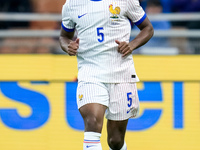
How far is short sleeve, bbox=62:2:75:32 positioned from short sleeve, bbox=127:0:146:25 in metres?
0.55

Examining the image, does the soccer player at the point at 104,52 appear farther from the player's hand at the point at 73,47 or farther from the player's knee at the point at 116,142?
the player's knee at the point at 116,142

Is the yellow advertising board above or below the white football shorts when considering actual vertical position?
below

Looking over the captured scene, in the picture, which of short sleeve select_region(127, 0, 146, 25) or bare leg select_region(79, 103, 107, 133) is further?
short sleeve select_region(127, 0, 146, 25)

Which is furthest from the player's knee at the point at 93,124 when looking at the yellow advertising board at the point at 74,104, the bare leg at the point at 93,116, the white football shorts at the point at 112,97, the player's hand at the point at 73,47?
the yellow advertising board at the point at 74,104

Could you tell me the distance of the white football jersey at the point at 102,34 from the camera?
4336 millimetres

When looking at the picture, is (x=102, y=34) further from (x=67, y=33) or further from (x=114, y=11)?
(x=67, y=33)

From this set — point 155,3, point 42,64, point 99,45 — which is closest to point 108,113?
point 99,45

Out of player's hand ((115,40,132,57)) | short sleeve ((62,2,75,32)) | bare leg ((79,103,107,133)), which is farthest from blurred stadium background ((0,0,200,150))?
bare leg ((79,103,107,133))

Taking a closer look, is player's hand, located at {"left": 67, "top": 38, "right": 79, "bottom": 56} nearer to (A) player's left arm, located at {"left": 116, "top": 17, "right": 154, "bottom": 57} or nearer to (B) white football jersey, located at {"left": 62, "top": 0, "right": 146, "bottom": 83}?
(B) white football jersey, located at {"left": 62, "top": 0, "right": 146, "bottom": 83}

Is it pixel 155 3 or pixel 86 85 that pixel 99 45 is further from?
pixel 155 3

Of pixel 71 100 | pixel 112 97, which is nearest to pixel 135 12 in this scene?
pixel 112 97

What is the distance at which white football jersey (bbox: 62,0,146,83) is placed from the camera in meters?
4.34

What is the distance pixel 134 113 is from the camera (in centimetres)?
464

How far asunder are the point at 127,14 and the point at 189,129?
2.13 meters
